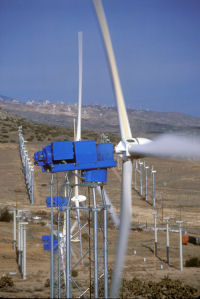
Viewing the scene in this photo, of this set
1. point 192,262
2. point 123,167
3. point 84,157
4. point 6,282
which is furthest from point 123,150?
point 192,262

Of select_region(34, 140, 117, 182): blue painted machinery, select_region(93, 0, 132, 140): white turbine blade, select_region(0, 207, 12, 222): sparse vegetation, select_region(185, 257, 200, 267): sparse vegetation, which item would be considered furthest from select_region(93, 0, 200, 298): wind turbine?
select_region(0, 207, 12, 222): sparse vegetation

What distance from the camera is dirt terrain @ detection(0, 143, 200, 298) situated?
2994 cm

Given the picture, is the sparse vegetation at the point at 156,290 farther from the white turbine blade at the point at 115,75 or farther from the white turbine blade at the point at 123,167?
the white turbine blade at the point at 115,75

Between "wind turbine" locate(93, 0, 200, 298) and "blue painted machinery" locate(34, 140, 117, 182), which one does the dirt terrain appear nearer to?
"blue painted machinery" locate(34, 140, 117, 182)

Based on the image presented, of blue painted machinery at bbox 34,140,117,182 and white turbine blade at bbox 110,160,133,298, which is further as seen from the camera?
blue painted machinery at bbox 34,140,117,182

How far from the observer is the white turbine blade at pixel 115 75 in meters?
16.5

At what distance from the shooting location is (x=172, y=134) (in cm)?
1272

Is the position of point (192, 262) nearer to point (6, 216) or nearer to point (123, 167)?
point (123, 167)

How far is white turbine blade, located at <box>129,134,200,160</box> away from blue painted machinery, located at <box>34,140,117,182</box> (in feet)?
19.8

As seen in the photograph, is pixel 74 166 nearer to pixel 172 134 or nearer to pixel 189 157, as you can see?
pixel 172 134

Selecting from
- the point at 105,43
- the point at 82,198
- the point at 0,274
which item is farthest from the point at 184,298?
the point at 105,43

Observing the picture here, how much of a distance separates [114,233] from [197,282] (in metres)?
16.0

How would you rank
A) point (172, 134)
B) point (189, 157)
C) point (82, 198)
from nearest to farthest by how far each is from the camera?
point (189, 157) → point (172, 134) → point (82, 198)

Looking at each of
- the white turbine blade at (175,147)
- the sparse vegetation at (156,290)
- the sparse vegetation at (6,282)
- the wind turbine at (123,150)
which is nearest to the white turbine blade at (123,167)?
the wind turbine at (123,150)
